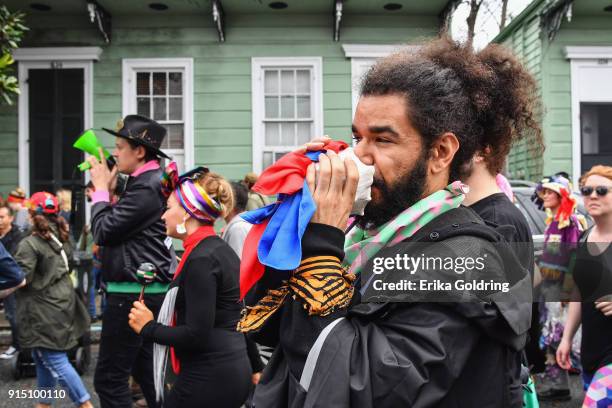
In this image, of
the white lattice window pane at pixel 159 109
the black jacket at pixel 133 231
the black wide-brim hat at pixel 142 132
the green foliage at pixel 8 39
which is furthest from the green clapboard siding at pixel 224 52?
the black jacket at pixel 133 231

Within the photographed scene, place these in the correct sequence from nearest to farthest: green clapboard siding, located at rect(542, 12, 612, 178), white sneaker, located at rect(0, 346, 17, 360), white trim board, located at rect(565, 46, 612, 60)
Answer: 1. white sneaker, located at rect(0, 346, 17, 360)
2. white trim board, located at rect(565, 46, 612, 60)
3. green clapboard siding, located at rect(542, 12, 612, 178)

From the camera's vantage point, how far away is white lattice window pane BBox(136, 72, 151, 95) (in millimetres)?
10547

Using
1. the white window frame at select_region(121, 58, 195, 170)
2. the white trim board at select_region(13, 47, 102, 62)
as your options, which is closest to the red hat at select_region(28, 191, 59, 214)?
the white window frame at select_region(121, 58, 195, 170)

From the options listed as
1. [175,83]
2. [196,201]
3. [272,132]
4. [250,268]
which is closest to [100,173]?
[196,201]

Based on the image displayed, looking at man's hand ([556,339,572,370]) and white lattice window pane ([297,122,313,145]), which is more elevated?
white lattice window pane ([297,122,313,145])

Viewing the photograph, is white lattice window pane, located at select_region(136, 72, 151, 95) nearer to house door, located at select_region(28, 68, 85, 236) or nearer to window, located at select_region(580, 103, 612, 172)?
house door, located at select_region(28, 68, 85, 236)

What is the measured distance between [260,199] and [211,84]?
3536 millimetres

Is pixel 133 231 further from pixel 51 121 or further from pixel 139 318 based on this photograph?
pixel 51 121

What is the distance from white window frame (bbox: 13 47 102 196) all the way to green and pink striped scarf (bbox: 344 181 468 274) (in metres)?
9.79

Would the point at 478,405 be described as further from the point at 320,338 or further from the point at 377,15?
the point at 377,15

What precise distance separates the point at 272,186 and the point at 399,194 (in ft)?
1.05

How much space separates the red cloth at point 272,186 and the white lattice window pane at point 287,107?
925cm

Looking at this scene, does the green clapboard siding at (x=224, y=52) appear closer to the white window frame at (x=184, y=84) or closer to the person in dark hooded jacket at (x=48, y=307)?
the white window frame at (x=184, y=84)

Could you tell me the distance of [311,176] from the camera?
1.42 m
